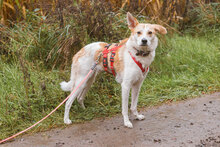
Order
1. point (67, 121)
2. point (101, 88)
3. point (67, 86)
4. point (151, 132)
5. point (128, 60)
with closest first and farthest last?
point (151, 132)
point (128, 60)
point (67, 121)
point (67, 86)
point (101, 88)

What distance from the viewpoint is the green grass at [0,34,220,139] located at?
163 inches

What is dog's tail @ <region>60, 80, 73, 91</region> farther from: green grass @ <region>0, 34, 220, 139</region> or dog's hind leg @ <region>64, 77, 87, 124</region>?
green grass @ <region>0, 34, 220, 139</region>

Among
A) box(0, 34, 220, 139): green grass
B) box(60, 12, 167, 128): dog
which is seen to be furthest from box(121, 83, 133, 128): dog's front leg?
box(0, 34, 220, 139): green grass

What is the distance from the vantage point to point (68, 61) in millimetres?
5273

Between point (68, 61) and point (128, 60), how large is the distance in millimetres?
1838

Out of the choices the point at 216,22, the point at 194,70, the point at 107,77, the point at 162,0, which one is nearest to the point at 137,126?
the point at 107,77

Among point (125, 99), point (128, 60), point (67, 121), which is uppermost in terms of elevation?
point (128, 60)

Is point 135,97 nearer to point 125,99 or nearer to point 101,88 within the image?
point 125,99

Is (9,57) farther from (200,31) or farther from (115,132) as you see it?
(200,31)

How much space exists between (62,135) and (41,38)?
8.42 ft

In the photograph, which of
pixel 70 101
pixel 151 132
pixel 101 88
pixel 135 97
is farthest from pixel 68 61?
pixel 151 132

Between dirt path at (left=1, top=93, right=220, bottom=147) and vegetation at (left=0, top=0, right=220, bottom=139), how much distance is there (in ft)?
1.05

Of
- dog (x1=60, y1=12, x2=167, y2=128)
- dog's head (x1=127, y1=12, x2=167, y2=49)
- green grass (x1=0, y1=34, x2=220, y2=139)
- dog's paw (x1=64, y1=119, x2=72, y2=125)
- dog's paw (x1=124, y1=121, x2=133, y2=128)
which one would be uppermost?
dog's head (x1=127, y1=12, x2=167, y2=49)

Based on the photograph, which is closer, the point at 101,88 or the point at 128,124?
the point at 128,124
